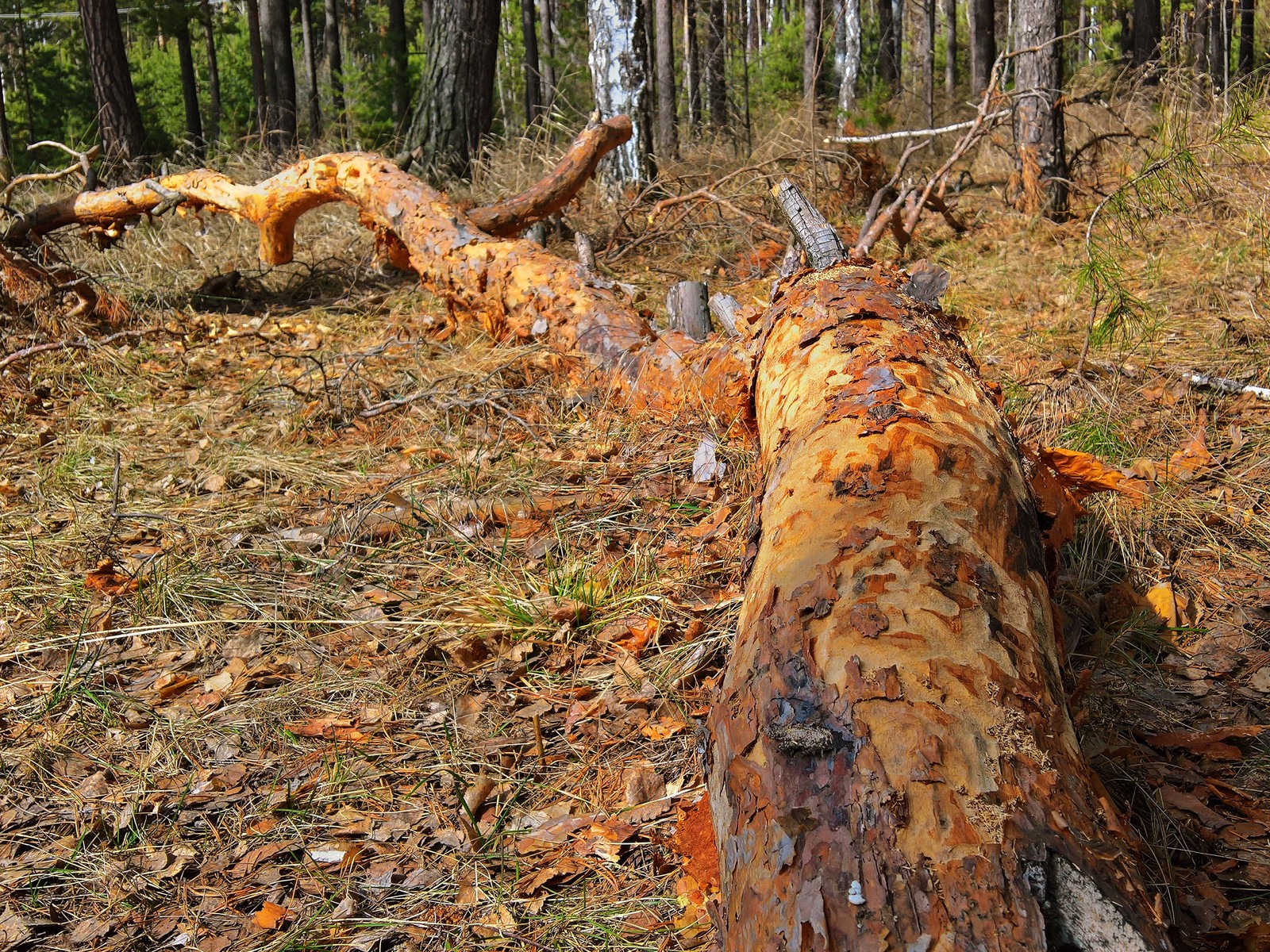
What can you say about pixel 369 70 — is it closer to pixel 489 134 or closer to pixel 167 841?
pixel 489 134

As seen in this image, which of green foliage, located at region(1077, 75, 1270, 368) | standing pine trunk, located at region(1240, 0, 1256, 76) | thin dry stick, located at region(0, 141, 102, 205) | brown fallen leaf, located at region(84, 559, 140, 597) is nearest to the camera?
brown fallen leaf, located at region(84, 559, 140, 597)

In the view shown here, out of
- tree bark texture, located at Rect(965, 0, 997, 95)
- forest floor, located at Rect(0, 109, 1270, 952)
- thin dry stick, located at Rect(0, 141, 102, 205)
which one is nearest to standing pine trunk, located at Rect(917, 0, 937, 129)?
tree bark texture, located at Rect(965, 0, 997, 95)

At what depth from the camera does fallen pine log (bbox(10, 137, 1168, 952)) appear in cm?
109

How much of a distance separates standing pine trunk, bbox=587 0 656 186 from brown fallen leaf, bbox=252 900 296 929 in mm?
6353

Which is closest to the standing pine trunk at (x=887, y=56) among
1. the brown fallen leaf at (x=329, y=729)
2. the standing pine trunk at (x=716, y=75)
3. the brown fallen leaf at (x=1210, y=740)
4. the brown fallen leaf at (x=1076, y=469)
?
the standing pine trunk at (x=716, y=75)

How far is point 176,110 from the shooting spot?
2522 centimetres

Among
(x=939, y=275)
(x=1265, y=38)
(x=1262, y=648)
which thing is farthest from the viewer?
(x=1265, y=38)

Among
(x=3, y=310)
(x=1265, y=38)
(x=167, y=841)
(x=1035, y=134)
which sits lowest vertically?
(x=167, y=841)

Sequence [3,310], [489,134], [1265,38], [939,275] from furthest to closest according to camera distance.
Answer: [1265,38]
[489,134]
[3,310]
[939,275]

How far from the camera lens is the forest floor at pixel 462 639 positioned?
70.3 inches

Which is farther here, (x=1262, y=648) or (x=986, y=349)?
(x=986, y=349)

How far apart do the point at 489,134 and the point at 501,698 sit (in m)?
6.87

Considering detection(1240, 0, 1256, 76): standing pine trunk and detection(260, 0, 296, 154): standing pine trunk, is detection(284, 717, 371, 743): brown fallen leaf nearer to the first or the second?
detection(260, 0, 296, 154): standing pine trunk

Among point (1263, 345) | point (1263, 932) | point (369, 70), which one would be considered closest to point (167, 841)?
point (1263, 932)
